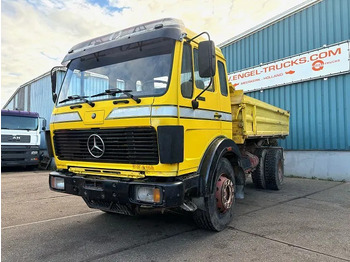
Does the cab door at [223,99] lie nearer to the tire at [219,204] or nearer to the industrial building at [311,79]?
the tire at [219,204]

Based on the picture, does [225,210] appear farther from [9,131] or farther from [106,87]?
[9,131]

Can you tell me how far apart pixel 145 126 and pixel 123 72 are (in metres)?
0.91

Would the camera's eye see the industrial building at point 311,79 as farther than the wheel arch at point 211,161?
Yes

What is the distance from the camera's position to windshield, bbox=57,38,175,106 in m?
3.17

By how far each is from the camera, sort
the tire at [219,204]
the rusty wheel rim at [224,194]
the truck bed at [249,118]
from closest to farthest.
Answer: the tire at [219,204], the rusty wheel rim at [224,194], the truck bed at [249,118]

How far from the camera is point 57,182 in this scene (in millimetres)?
3639

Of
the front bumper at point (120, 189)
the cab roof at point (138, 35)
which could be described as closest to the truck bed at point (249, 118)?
the cab roof at point (138, 35)

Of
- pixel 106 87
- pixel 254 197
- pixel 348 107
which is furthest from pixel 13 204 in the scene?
pixel 348 107

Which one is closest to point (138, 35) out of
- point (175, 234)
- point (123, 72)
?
point (123, 72)

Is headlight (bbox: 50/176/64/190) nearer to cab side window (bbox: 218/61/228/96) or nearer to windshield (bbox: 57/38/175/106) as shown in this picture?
windshield (bbox: 57/38/175/106)

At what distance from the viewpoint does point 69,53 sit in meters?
3.97

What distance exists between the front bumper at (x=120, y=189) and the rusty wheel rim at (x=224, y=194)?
1.88 feet

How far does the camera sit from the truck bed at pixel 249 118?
482 cm

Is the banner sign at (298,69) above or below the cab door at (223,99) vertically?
above
